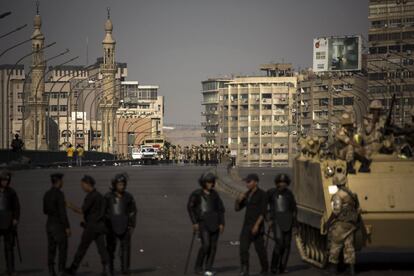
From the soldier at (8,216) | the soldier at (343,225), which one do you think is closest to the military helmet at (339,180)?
the soldier at (343,225)

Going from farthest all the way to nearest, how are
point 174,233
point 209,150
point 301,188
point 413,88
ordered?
point 413,88 < point 209,150 < point 174,233 < point 301,188

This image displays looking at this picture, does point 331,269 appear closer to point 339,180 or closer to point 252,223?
point 339,180

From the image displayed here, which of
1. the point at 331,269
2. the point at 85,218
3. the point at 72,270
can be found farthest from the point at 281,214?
the point at 72,270

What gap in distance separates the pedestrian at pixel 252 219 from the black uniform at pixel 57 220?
2491 millimetres

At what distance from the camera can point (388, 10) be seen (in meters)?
184

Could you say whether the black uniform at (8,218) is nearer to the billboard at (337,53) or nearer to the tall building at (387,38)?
the tall building at (387,38)

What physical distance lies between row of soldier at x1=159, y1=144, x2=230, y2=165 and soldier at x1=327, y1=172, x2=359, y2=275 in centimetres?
8335

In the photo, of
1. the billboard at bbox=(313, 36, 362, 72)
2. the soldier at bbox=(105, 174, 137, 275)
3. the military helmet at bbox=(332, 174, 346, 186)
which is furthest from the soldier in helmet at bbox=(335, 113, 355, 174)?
the billboard at bbox=(313, 36, 362, 72)

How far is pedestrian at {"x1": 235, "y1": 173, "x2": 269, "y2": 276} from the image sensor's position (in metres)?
21.0

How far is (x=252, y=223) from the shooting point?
68.8 feet

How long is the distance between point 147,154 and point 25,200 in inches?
3483

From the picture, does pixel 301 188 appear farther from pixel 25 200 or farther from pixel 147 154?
pixel 147 154

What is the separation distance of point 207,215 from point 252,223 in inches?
25.8

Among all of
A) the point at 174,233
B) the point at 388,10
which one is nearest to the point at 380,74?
the point at 388,10
